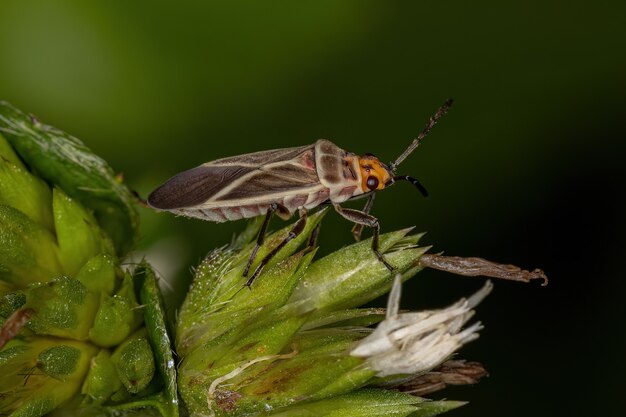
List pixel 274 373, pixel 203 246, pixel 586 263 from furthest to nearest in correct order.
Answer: pixel 586 263 < pixel 203 246 < pixel 274 373

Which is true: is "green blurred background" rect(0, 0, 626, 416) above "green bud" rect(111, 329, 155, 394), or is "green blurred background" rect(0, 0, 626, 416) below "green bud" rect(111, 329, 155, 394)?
above

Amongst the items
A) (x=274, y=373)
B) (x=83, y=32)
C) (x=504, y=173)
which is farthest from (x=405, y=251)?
(x=83, y=32)

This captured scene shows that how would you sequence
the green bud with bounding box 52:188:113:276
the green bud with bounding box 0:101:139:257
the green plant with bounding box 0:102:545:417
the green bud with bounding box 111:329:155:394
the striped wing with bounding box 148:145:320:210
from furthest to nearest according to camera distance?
the green bud with bounding box 0:101:139:257 < the striped wing with bounding box 148:145:320:210 < the green bud with bounding box 52:188:113:276 < the green bud with bounding box 111:329:155:394 < the green plant with bounding box 0:102:545:417

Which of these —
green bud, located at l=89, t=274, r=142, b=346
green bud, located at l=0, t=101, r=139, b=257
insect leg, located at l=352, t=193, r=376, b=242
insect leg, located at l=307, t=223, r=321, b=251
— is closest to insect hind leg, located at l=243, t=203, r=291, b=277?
insect leg, located at l=307, t=223, r=321, b=251

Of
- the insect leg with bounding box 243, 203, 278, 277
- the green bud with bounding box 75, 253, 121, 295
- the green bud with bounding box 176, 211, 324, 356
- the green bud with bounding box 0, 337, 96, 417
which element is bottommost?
the green bud with bounding box 0, 337, 96, 417

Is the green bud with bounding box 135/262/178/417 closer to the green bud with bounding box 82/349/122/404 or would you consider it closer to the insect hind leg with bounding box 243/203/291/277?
the green bud with bounding box 82/349/122/404

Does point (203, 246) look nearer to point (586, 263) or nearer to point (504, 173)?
point (504, 173)

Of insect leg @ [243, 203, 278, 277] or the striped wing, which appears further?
the striped wing
